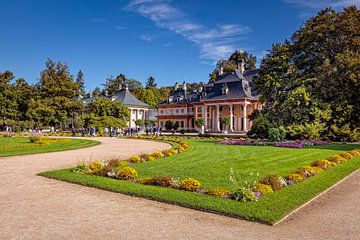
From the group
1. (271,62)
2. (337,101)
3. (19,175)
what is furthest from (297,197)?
(271,62)

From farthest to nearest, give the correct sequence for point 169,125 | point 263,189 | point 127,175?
point 169,125
point 127,175
point 263,189

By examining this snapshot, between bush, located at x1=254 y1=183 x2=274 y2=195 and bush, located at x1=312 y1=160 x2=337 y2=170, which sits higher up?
bush, located at x1=312 y1=160 x2=337 y2=170

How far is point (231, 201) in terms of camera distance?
701 centimetres

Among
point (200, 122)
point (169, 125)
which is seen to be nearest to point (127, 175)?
point (200, 122)

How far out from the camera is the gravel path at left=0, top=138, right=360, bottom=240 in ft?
16.8

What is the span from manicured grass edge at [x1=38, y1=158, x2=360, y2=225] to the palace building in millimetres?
45176

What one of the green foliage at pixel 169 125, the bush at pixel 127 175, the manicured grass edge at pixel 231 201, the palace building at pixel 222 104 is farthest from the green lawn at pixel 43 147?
the green foliage at pixel 169 125

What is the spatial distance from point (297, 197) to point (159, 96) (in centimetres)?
9102

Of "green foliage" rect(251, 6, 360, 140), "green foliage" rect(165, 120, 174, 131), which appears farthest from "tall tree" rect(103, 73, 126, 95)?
"green foliage" rect(251, 6, 360, 140)

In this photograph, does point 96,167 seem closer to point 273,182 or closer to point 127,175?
point 127,175

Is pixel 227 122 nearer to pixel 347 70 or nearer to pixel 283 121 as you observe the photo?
pixel 283 121

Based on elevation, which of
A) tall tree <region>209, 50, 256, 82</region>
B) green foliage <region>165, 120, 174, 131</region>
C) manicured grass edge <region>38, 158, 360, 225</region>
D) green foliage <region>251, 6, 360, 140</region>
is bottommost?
manicured grass edge <region>38, 158, 360, 225</region>

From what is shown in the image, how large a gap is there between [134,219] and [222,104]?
52.2m

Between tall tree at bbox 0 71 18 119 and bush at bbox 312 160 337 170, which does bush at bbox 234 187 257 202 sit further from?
tall tree at bbox 0 71 18 119
